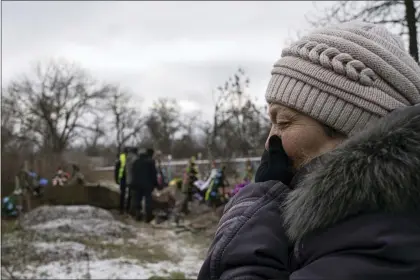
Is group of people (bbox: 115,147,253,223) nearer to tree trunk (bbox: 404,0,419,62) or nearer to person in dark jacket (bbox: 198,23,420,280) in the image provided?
tree trunk (bbox: 404,0,419,62)

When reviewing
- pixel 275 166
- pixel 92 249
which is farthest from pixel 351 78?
pixel 92 249

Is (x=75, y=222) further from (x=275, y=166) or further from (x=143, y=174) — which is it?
(x=275, y=166)

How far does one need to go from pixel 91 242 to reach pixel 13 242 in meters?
1.47

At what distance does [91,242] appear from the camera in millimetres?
9266

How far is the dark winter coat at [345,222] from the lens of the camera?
0.87 meters

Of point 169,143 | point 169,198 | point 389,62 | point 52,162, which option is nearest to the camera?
point 389,62

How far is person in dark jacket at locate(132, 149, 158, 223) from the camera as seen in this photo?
1184 cm

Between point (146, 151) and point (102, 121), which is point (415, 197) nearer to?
point (146, 151)

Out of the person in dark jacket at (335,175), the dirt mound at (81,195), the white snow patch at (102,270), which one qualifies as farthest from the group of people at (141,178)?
the person in dark jacket at (335,175)

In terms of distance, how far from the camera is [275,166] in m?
1.22

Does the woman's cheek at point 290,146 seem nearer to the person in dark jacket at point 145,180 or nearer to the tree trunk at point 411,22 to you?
the tree trunk at point 411,22

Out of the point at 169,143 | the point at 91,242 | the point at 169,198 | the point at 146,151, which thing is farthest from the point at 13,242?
the point at 169,143

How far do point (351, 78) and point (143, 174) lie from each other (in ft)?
36.0

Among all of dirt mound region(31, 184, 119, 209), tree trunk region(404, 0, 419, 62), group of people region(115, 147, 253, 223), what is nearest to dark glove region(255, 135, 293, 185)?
tree trunk region(404, 0, 419, 62)
